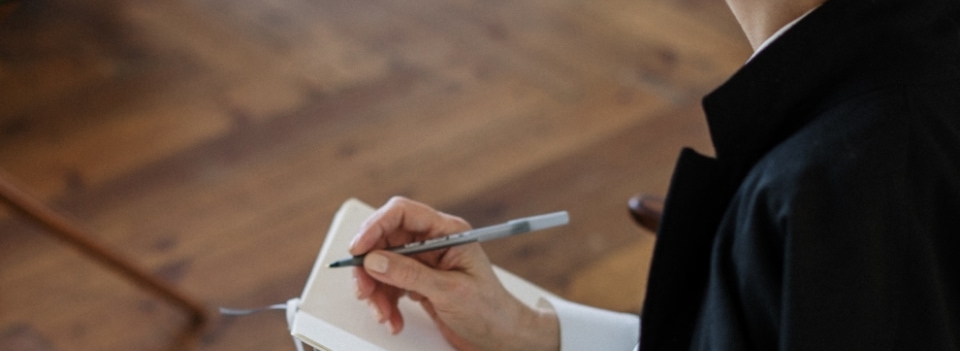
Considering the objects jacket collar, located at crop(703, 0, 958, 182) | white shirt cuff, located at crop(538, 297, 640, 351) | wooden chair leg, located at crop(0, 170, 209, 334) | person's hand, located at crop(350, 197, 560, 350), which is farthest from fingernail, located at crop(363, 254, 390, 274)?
wooden chair leg, located at crop(0, 170, 209, 334)

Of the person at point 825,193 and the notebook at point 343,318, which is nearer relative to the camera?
the person at point 825,193

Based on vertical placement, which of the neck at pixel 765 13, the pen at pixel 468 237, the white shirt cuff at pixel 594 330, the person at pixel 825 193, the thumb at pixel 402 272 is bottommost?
the white shirt cuff at pixel 594 330

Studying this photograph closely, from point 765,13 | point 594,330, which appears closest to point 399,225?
point 594,330

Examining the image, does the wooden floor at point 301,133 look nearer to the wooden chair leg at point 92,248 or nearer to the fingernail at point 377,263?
the wooden chair leg at point 92,248

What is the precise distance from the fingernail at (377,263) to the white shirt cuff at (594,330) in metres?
0.21

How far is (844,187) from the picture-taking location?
0.68 metres

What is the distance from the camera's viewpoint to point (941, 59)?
72 centimetres

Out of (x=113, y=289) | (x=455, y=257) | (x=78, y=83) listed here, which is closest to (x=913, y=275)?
(x=455, y=257)

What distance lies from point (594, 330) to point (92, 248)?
2.58 feet

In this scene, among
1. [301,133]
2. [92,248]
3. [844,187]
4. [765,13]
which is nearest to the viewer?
[844,187]

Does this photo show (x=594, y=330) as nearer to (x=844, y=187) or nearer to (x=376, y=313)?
(x=376, y=313)

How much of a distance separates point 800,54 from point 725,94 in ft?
0.20

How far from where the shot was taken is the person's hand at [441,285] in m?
0.96

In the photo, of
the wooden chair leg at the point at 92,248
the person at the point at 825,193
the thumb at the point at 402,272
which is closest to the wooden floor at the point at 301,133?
the wooden chair leg at the point at 92,248
